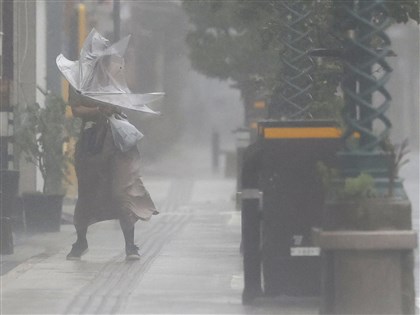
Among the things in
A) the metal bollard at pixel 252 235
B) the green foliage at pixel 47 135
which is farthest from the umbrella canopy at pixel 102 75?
the metal bollard at pixel 252 235

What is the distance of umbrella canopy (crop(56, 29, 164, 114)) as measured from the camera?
15688 millimetres

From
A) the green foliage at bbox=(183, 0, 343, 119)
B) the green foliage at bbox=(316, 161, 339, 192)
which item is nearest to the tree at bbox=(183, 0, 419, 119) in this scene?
the green foliage at bbox=(183, 0, 343, 119)

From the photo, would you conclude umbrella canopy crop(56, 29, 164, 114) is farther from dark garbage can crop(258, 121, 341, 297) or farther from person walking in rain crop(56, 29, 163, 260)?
dark garbage can crop(258, 121, 341, 297)

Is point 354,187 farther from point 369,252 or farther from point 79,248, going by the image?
point 79,248

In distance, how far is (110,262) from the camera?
15.4 meters

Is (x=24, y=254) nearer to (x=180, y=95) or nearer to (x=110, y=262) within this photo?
(x=110, y=262)

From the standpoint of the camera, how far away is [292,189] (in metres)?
11.5

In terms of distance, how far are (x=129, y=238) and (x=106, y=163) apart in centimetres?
86

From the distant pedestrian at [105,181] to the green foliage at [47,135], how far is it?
3405 millimetres

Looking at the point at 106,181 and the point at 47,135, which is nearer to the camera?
the point at 106,181

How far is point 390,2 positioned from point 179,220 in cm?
1338

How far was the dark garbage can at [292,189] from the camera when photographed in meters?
11.4

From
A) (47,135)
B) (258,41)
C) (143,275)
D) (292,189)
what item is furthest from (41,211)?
(292,189)

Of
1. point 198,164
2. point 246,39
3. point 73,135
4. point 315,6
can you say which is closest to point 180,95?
point 198,164
